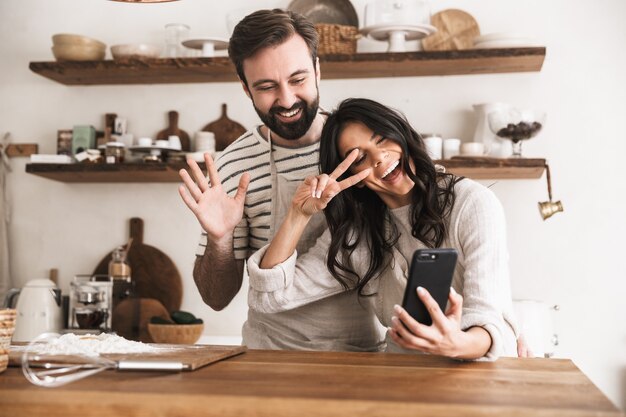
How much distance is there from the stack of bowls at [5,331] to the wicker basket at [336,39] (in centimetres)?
215

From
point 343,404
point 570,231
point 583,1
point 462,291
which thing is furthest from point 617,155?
point 343,404

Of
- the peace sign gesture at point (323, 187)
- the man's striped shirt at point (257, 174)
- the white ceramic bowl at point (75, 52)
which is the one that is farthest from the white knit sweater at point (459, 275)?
the white ceramic bowl at point (75, 52)

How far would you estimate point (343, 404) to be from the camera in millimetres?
1031

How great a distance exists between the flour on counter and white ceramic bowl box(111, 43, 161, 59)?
6.83 feet

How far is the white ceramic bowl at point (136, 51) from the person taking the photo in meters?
3.38

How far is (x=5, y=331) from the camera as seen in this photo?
1.29m

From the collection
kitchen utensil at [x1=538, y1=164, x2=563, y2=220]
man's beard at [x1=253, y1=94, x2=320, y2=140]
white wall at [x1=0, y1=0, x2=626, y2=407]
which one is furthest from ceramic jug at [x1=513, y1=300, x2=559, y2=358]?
man's beard at [x1=253, y1=94, x2=320, y2=140]

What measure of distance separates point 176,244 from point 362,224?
1.87m

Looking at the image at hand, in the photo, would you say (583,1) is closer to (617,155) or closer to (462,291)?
(617,155)

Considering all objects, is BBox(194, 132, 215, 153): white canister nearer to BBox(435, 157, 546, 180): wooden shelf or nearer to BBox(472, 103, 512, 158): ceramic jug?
BBox(435, 157, 546, 180): wooden shelf

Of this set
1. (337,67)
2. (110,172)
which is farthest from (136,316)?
(337,67)

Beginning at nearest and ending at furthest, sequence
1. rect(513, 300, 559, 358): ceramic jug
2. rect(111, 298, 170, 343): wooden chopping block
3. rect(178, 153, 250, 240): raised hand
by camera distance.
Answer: rect(178, 153, 250, 240): raised hand, rect(513, 300, 559, 358): ceramic jug, rect(111, 298, 170, 343): wooden chopping block

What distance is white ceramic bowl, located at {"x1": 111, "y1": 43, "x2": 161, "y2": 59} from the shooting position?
3.38 metres

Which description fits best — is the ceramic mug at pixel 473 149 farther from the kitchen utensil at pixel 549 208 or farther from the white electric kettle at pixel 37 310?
the white electric kettle at pixel 37 310
